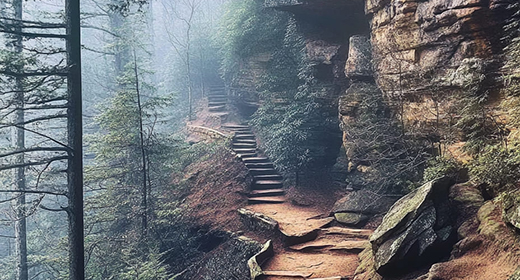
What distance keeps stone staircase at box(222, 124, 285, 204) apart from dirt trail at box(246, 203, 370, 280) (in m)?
2.03

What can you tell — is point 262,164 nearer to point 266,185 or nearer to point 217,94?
point 266,185

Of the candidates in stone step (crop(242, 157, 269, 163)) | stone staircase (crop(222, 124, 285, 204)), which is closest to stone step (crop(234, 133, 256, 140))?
stone staircase (crop(222, 124, 285, 204))

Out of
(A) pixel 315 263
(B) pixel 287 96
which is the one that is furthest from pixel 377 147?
(B) pixel 287 96

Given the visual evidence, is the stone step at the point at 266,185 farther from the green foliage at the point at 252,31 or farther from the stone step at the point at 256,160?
the green foliage at the point at 252,31

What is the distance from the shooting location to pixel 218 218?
1229cm

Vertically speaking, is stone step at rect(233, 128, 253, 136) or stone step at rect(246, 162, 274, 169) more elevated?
stone step at rect(233, 128, 253, 136)

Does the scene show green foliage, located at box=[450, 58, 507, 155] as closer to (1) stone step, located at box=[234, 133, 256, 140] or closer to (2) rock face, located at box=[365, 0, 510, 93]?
(2) rock face, located at box=[365, 0, 510, 93]

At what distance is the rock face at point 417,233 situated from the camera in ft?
17.8

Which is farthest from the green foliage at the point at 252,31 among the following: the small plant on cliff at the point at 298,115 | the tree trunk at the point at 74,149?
the tree trunk at the point at 74,149

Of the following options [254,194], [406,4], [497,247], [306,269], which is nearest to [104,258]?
[254,194]

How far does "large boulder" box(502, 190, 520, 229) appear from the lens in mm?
4258

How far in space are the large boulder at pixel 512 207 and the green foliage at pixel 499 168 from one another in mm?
252

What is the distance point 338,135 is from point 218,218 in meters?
6.18

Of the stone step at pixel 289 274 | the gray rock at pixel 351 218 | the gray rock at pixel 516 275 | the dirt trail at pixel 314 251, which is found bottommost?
the stone step at pixel 289 274
